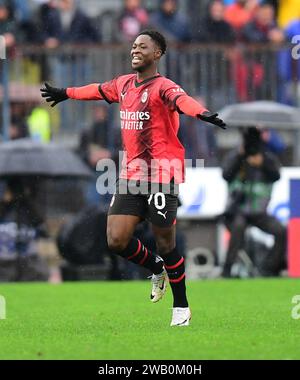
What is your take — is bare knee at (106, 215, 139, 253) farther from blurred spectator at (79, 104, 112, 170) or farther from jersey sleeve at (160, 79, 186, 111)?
blurred spectator at (79, 104, 112, 170)

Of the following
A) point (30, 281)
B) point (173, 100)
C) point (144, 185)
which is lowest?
point (30, 281)

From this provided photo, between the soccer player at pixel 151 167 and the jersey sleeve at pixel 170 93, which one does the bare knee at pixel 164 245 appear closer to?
the soccer player at pixel 151 167

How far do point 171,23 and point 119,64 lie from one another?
155 cm

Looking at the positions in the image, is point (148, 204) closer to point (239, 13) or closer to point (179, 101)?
point (179, 101)

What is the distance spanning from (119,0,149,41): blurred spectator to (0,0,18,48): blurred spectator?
5.73 feet

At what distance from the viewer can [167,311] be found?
12.3 meters

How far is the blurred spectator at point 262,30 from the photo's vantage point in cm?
2157

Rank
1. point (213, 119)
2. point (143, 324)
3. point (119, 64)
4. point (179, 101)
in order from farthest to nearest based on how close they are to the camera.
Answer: point (119, 64) → point (143, 324) → point (179, 101) → point (213, 119)

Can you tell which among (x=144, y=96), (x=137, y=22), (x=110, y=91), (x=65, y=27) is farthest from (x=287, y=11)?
(x=144, y=96)

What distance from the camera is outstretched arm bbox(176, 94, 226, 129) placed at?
960cm

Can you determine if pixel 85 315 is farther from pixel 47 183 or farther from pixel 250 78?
pixel 250 78

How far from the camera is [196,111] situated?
975 cm
